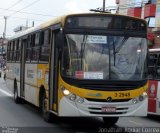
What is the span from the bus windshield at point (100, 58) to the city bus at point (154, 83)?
3867mm

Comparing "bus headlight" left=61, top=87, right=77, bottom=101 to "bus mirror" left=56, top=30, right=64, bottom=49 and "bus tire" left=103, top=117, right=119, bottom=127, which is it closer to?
"bus mirror" left=56, top=30, right=64, bottom=49

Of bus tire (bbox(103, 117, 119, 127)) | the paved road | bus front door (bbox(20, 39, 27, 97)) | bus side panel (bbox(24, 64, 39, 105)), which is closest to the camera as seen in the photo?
the paved road

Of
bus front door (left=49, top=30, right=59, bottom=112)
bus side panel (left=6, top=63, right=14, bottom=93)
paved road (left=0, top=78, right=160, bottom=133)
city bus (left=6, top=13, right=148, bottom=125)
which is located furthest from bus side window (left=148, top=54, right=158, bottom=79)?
bus side panel (left=6, top=63, right=14, bottom=93)

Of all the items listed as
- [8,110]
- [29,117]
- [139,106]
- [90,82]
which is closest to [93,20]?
[90,82]

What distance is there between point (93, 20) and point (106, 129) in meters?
2.91

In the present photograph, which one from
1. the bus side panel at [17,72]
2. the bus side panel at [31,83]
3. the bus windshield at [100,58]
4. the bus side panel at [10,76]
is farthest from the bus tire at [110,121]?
the bus side panel at [10,76]

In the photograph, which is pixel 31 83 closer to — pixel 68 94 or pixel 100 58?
pixel 68 94

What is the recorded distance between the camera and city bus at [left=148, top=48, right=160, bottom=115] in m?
15.8

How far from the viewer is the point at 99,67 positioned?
1164 centimetres

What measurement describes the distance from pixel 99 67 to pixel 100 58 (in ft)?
0.74

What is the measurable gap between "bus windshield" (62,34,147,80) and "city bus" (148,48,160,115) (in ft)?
12.7

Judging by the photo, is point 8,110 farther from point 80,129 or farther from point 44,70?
point 80,129

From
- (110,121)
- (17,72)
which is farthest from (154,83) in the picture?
(17,72)

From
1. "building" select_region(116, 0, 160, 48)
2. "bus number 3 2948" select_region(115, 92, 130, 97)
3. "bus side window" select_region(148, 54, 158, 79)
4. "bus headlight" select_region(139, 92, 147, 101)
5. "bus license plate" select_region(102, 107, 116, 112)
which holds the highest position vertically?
"building" select_region(116, 0, 160, 48)
